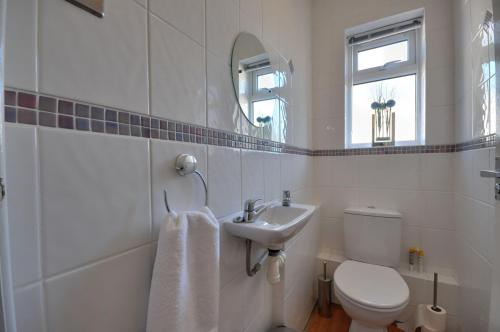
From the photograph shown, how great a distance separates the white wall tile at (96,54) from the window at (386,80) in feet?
6.05

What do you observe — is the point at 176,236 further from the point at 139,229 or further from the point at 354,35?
the point at 354,35

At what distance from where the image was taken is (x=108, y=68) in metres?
0.51

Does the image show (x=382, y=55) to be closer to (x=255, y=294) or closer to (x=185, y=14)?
(x=185, y=14)

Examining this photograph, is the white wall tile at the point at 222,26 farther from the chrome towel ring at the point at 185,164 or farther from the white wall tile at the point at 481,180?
the white wall tile at the point at 481,180

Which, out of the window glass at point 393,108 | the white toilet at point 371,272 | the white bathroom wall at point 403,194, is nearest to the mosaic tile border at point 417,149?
the white bathroom wall at point 403,194

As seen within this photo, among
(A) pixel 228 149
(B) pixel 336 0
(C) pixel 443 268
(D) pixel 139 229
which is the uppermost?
(B) pixel 336 0

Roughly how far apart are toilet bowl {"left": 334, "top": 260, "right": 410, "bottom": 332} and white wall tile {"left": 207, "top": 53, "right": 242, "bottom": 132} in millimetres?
1140

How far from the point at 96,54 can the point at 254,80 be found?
0.76m

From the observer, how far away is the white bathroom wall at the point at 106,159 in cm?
39

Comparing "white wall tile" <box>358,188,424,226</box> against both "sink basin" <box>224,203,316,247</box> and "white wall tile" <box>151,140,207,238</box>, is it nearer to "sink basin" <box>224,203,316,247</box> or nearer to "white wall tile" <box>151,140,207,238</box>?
"sink basin" <box>224,203,316,247</box>

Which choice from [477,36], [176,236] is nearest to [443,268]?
[477,36]

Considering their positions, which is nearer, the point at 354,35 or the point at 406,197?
the point at 406,197

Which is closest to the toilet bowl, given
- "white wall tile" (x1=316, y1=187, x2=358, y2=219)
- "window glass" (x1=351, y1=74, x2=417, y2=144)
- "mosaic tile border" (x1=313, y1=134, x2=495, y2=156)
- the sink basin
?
"white wall tile" (x1=316, y1=187, x2=358, y2=219)

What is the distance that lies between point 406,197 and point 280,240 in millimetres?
1465
